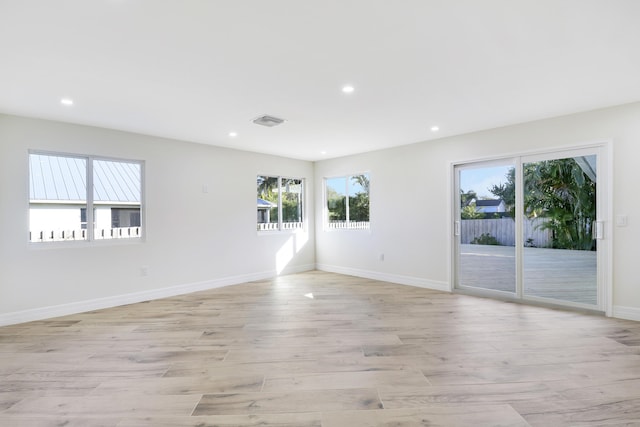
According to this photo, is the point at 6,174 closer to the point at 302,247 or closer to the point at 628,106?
the point at 302,247

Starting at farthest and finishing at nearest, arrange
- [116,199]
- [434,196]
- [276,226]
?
[276,226], [434,196], [116,199]

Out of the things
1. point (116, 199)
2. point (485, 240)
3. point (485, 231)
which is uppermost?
point (116, 199)

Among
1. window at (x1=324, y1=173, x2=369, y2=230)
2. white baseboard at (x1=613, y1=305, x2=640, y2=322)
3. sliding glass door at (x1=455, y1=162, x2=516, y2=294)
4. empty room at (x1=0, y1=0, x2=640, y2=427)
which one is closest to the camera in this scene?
empty room at (x1=0, y1=0, x2=640, y2=427)

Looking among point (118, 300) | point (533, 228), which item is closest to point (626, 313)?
point (533, 228)

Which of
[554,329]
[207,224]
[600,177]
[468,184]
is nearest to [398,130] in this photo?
[468,184]

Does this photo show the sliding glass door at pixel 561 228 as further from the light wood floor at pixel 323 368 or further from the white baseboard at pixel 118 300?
the white baseboard at pixel 118 300

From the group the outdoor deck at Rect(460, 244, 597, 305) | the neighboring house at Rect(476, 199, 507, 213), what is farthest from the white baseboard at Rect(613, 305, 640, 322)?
the neighboring house at Rect(476, 199, 507, 213)

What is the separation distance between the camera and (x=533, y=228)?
13.7 feet

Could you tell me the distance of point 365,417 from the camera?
1.87 metres

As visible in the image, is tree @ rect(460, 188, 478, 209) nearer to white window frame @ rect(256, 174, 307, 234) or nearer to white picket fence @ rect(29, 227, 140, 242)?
white window frame @ rect(256, 174, 307, 234)

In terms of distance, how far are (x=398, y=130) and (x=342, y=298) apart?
8.36 ft

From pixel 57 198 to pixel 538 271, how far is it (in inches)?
250

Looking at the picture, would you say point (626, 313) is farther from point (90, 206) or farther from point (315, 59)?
point (90, 206)

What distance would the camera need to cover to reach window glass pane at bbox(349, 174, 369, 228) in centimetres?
605
